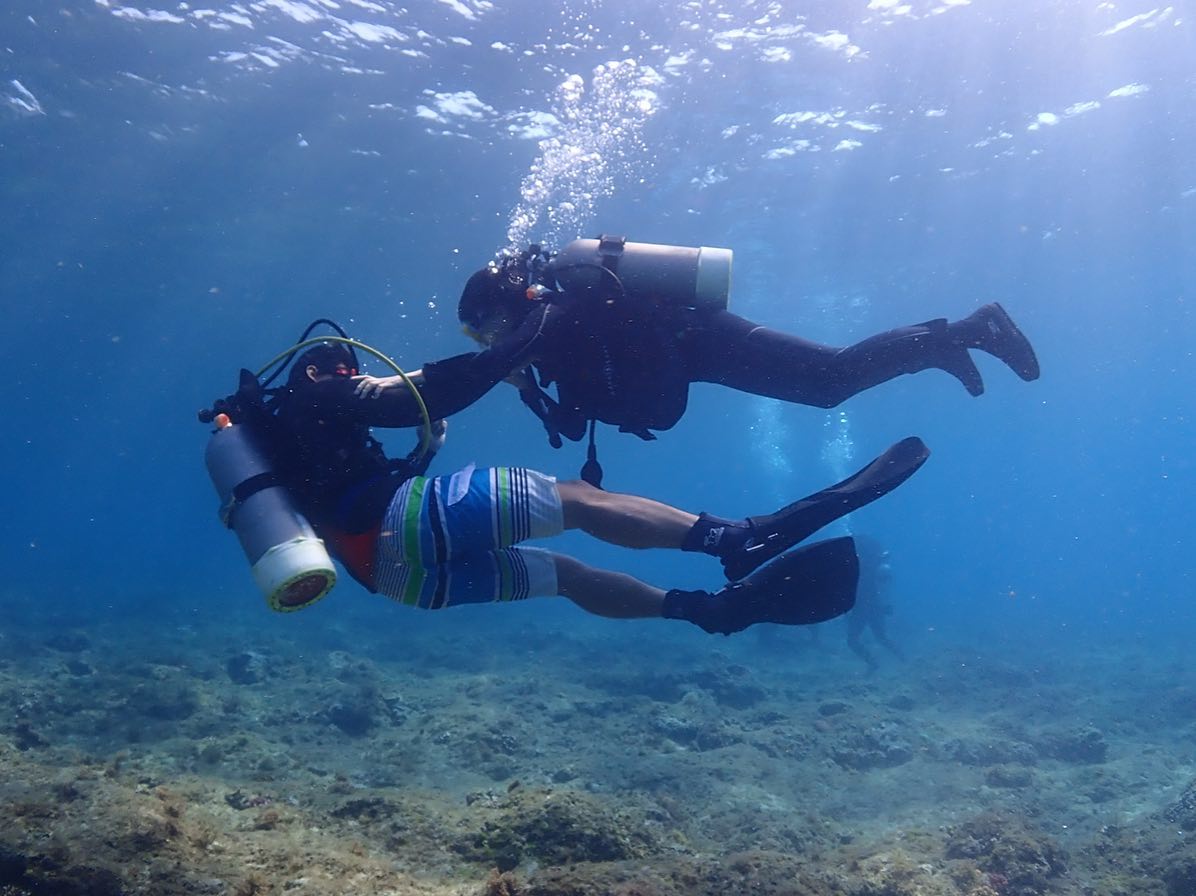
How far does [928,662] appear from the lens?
67.5 feet

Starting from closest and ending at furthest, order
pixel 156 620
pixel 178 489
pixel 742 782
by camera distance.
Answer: pixel 742 782, pixel 156 620, pixel 178 489

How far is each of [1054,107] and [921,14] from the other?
600cm

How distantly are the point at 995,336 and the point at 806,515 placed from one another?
6.29 feet

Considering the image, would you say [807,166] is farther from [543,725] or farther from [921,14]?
[543,725]

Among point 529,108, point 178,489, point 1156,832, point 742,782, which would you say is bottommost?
point 1156,832

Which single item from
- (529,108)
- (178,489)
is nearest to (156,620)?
(529,108)

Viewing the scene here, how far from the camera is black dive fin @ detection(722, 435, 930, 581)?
421 centimetres

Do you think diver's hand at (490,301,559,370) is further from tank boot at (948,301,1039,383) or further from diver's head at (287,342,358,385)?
tank boot at (948,301,1039,383)

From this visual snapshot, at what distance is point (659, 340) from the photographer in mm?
4883

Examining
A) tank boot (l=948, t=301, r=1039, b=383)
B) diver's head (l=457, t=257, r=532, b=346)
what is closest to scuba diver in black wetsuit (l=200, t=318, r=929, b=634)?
diver's head (l=457, t=257, r=532, b=346)

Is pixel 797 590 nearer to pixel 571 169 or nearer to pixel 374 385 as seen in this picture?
pixel 374 385

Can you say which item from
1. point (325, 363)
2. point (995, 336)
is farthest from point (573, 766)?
point (995, 336)

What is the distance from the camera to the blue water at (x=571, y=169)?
1531cm

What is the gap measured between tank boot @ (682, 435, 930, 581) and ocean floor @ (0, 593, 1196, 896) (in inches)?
71.0
